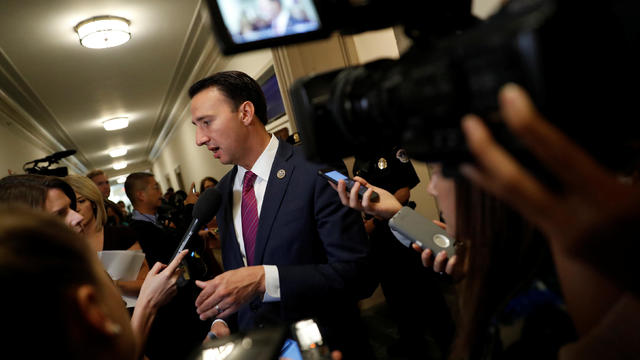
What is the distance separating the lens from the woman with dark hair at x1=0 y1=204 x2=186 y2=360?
0.54m

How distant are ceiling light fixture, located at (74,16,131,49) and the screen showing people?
146 inches

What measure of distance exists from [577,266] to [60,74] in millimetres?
5689

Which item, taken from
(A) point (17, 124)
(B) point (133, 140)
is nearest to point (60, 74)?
(A) point (17, 124)

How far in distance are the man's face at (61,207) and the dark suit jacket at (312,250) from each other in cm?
63

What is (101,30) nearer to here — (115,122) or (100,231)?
(100,231)

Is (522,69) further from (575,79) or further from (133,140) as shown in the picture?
(133,140)

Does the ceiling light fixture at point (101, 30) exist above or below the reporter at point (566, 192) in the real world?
above

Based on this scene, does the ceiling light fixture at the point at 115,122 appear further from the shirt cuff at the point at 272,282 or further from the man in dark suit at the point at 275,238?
the shirt cuff at the point at 272,282

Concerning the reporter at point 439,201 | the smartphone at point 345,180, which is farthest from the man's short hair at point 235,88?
the reporter at point 439,201

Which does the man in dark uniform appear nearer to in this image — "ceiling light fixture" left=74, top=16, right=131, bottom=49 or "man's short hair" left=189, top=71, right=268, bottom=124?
"man's short hair" left=189, top=71, right=268, bottom=124

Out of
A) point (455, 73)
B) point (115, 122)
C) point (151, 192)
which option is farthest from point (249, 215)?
point (115, 122)

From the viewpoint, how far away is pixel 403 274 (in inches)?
101

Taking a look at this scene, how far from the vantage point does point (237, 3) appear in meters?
0.65

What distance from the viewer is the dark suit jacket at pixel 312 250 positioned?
4.23 ft
